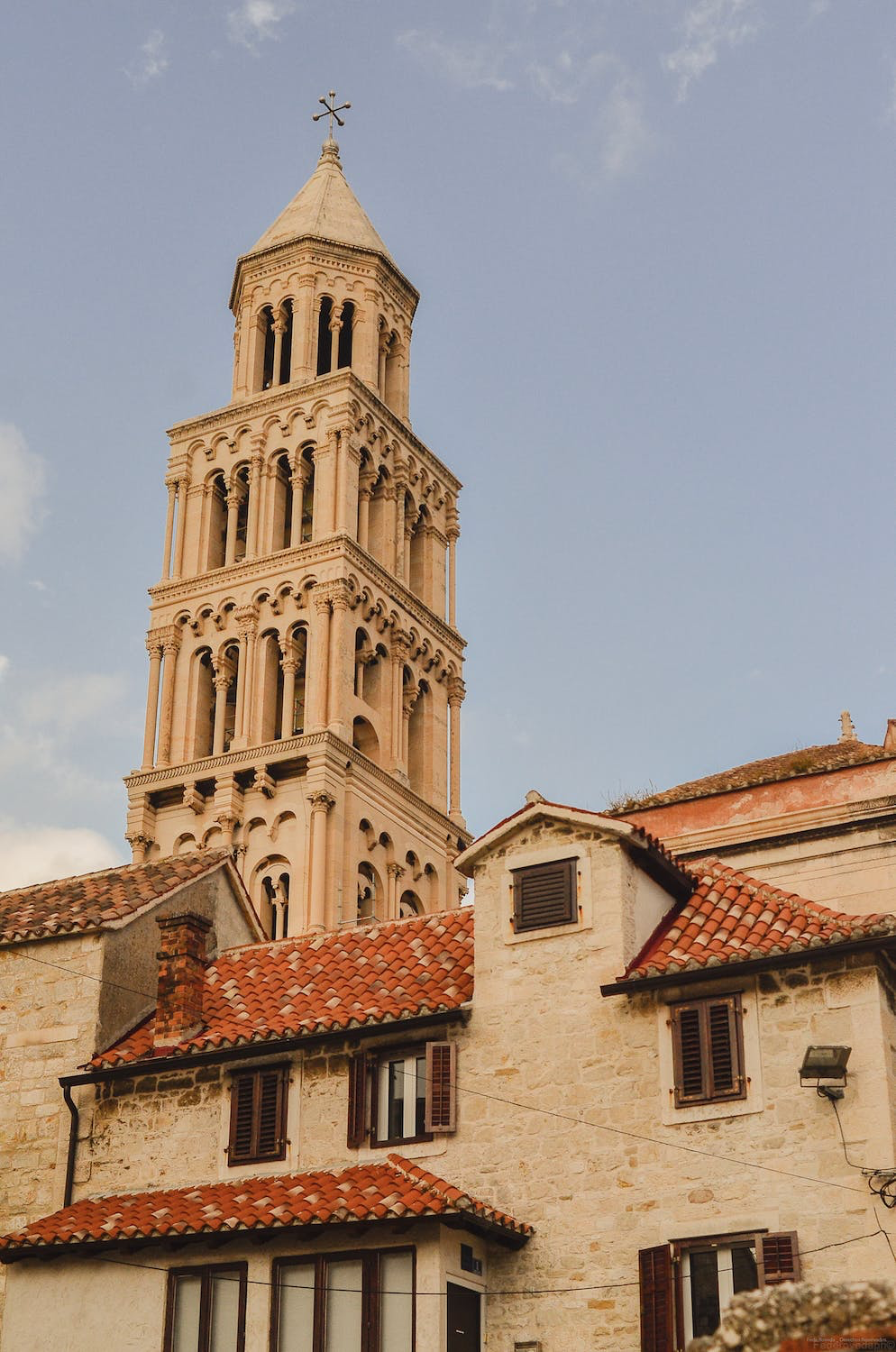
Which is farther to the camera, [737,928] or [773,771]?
[773,771]

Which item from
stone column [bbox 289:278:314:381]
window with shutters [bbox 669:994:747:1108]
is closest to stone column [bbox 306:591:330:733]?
stone column [bbox 289:278:314:381]

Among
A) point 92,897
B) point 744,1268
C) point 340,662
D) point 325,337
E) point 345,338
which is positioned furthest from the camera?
point 325,337

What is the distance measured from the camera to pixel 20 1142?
97.6ft

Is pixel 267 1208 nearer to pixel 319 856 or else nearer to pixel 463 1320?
pixel 463 1320

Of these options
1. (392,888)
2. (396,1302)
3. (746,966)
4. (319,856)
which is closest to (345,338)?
(392,888)

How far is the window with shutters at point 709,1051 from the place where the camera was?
2447 centimetres

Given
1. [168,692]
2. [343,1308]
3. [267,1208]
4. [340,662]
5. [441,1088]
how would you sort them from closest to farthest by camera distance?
[343,1308], [267,1208], [441,1088], [340,662], [168,692]

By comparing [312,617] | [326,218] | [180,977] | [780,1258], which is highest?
[326,218]

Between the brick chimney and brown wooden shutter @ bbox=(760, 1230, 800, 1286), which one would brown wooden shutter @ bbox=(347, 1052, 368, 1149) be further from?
brown wooden shutter @ bbox=(760, 1230, 800, 1286)

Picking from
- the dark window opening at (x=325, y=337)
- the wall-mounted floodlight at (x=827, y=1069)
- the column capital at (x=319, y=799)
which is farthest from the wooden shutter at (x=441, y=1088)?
the dark window opening at (x=325, y=337)

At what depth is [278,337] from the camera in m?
73.5

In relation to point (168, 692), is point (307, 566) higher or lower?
higher

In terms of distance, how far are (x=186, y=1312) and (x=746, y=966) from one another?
8.89 meters

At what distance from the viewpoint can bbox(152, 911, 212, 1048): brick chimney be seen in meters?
29.7
